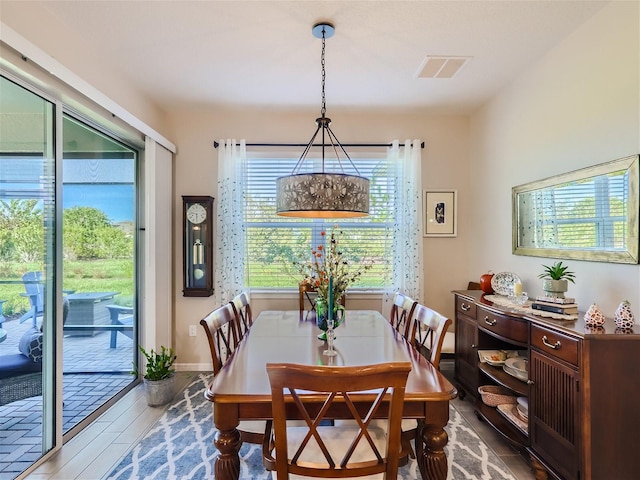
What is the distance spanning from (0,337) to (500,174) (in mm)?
3699

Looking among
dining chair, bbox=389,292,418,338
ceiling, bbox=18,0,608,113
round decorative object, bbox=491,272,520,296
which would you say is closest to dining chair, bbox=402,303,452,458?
dining chair, bbox=389,292,418,338

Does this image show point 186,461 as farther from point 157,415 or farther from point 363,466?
point 363,466

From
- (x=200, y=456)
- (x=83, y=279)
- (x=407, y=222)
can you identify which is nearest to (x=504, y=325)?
(x=407, y=222)

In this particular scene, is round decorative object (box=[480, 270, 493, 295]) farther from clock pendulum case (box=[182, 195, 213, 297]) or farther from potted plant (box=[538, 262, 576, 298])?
clock pendulum case (box=[182, 195, 213, 297])

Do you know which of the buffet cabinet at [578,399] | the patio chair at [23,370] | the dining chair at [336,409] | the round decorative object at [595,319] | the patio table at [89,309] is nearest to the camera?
the dining chair at [336,409]

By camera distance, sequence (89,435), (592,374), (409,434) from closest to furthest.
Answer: (592,374) → (409,434) → (89,435)

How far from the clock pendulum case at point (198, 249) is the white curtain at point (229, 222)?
9 centimetres

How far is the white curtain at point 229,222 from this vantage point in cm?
341

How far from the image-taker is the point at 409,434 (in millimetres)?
1716

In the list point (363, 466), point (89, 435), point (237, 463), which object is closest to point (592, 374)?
point (363, 466)

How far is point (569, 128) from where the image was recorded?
7.32ft

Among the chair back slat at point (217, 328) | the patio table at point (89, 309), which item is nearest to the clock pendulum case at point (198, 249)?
the patio table at point (89, 309)

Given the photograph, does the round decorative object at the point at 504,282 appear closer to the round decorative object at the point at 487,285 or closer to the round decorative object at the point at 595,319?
the round decorative object at the point at 487,285

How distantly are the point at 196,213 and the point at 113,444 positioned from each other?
2.00 m
